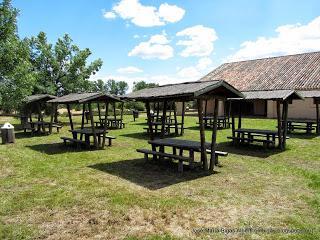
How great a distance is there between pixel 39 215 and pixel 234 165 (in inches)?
253

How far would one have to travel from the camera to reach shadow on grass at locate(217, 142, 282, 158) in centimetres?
1241

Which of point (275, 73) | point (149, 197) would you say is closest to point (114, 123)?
point (275, 73)

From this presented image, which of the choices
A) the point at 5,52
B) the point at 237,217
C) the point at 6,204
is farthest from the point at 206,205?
the point at 5,52

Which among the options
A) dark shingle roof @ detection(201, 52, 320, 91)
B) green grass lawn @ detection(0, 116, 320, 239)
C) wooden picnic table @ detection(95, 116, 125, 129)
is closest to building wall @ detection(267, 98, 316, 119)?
dark shingle roof @ detection(201, 52, 320, 91)

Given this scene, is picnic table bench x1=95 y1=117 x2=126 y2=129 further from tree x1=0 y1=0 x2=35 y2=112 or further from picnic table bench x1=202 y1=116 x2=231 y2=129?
picnic table bench x1=202 y1=116 x2=231 y2=129

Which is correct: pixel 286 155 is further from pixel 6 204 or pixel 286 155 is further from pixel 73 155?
pixel 6 204

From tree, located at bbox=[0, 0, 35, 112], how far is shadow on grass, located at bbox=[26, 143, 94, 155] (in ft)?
24.1

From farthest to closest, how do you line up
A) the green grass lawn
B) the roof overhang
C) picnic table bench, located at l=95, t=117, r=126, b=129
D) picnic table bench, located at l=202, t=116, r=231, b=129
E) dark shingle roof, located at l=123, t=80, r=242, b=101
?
picnic table bench, located at l=95, t=117, r=126, b=129 < picnic table bench, located at l=202, t=116, r=231, b=129 < the roof overhang < dark shingle roof, located at l=123, t=80, r=242, b=101 < the green grass lawn

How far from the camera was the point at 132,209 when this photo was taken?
6289 mm

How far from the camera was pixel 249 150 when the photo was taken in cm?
1330

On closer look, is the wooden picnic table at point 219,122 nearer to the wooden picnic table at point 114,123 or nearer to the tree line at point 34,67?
the wooden picnic table at point 114,123

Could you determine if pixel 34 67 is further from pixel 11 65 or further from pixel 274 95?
pixel 274 95

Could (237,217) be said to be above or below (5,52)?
below

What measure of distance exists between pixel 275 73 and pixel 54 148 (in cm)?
2472
